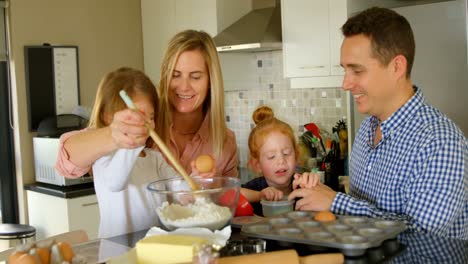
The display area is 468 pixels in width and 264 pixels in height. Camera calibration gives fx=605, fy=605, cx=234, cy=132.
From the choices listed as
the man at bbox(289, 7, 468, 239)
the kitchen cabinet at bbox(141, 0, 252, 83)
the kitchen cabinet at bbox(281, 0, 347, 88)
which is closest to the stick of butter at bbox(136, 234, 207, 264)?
the man at bbox(289, 7, 468, 239)

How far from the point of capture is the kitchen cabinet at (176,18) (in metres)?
3.63

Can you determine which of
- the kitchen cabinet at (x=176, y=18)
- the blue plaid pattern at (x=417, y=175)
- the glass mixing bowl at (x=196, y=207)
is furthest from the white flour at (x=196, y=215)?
the kitchen cabinet at (x=176, y=18)

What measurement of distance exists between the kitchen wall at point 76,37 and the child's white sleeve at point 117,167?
229cm

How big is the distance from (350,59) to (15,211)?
2.67 metres

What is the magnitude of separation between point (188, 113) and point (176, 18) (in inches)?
80.0

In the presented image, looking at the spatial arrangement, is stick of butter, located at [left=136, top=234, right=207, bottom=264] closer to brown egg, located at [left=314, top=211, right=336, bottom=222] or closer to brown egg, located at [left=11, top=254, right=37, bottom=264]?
brown egg, located at [left=11, top=254, right=37, bottom=264]

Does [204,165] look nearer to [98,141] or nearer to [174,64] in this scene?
[98,141]

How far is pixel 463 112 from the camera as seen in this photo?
8.55 feet

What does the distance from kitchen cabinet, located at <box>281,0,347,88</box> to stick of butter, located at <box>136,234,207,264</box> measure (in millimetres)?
2187

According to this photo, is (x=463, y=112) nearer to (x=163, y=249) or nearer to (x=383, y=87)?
(x=383, y=87)

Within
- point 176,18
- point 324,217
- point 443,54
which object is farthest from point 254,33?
point 324,217

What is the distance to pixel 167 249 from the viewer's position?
100 centimetres

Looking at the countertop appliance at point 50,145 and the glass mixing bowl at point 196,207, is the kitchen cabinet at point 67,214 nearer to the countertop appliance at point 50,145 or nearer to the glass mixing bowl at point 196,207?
the countertop appliance at point 50,145

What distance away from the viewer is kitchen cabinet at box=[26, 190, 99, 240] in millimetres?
3324
